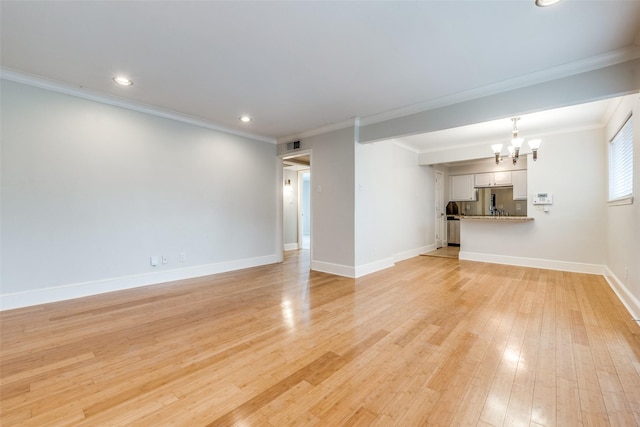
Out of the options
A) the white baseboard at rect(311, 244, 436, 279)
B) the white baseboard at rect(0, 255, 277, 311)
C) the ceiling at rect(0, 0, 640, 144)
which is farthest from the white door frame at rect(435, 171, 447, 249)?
the white baseboard at rect(0, 255, 277, 311)

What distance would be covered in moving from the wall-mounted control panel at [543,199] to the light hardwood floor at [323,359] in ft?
6.68

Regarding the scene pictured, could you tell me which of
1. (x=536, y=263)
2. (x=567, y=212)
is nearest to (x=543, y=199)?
(x=567, y=212)

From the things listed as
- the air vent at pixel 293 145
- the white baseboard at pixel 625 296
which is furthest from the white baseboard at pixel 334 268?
the white baseboard at pixel 625 296

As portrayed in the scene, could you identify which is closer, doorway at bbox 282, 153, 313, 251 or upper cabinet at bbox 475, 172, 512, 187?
upper cabinet at bbox 475, 172, 512, 187

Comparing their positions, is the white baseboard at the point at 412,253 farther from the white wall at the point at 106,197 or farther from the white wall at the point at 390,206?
the white wall at the point at 106,197

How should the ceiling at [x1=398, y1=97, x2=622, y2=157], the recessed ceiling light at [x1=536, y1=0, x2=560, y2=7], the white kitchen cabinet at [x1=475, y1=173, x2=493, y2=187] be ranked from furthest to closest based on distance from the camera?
the white kitchen cabinet at [x1=475, y1=173, x2=493, y2=187], the ceiling at [x1=398, y1=97, x2=622, y2=157], the recessed ceiling light at [x1=536, y1=0, x2=560, y2=7]

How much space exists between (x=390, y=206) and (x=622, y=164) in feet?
10.7

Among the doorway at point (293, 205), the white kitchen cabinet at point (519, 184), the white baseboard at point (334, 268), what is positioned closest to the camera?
the white baseboard at point (334, 268)

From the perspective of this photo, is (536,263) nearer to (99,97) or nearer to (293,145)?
(293,145)

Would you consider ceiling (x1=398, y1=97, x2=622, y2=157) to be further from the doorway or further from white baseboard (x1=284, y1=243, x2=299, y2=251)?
white baseboard (x1=284, y1=243, x2=299, y2=251)

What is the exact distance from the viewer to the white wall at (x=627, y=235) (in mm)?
2742

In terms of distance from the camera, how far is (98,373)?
1.82m

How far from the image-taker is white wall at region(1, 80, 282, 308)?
3.00m

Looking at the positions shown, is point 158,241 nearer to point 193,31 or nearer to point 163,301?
point 163,301
